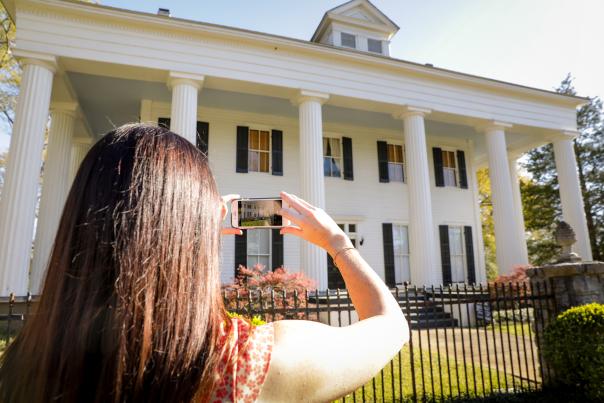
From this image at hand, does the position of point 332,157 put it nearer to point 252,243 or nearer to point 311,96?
point 311,96

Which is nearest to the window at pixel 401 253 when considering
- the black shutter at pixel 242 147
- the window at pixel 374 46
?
the black shutter at pixel 242 147

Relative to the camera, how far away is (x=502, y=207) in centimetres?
1427

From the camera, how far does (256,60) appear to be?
39.5ft

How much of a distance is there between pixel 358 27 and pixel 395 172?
6743 millimetres

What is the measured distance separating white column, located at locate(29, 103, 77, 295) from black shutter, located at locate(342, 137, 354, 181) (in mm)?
10257

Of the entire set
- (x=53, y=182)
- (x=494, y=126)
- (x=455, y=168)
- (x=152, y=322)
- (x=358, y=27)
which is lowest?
(x=152, y=322)

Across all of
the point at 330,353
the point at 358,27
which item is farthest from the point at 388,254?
the point at 330,353

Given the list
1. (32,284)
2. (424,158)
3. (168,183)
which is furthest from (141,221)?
(32,284)

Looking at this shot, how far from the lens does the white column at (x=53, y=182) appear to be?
12.3 metres

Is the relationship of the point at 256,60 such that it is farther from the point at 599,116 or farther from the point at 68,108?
the point at 599,116

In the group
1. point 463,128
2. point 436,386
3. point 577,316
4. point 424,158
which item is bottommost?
point 436,386

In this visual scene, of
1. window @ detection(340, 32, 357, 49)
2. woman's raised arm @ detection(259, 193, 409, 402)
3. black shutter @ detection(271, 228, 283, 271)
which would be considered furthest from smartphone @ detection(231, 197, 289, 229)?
window @ detection(340, 32, 357, 49)

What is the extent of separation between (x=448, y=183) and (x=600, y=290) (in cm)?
1266

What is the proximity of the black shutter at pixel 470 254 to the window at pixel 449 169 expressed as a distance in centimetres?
226
